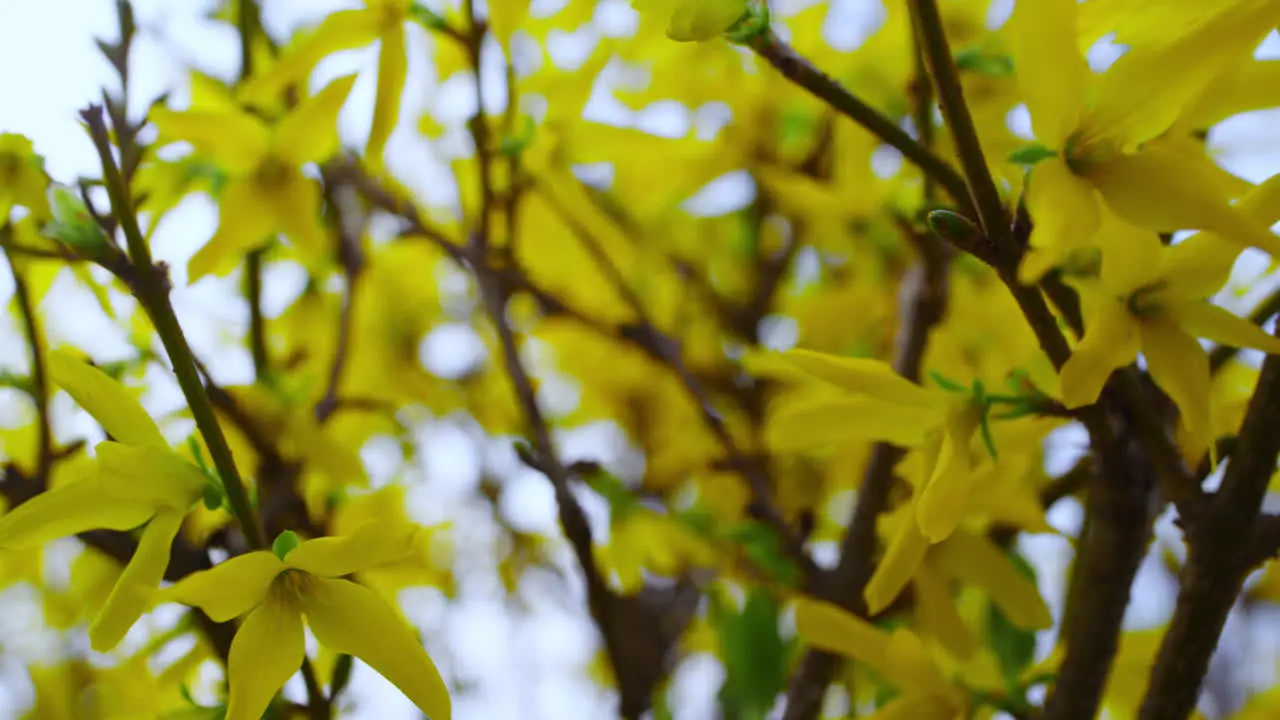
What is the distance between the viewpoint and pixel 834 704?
4.32 feet

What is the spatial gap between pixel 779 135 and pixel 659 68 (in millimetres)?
182

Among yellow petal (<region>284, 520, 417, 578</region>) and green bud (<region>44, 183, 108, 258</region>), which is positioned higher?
green bud (<region>44, 183, 108, 258</region>)

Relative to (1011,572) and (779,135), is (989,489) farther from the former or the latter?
(779,135)

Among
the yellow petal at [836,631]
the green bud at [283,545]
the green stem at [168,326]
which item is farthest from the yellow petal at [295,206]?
the yellow petal at [836,631]

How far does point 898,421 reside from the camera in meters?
0.67

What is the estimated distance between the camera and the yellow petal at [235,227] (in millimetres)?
823

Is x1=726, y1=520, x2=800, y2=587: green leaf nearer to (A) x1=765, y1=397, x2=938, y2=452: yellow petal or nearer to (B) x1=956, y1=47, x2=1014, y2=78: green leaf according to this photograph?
Answer: (A) x1=765, y1=397, x2=938, y2=452: yellow petal

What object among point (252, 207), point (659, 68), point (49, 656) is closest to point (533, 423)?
point (252, 207)

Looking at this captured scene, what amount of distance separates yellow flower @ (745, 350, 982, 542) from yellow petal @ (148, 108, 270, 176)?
45 centimetres

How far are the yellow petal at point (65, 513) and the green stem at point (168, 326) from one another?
0.20 feet

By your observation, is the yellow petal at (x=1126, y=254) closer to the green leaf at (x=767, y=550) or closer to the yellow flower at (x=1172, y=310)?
the yellow flower at (x=1172, y=310)

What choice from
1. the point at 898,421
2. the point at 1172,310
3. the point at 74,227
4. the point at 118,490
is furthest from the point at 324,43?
the point at 1172,310

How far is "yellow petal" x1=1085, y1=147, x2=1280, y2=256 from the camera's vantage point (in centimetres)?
52

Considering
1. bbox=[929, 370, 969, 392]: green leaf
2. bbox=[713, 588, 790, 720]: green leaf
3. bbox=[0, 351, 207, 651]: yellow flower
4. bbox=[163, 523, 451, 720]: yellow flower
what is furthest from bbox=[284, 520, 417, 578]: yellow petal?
Answer: bbox=[713, 588, 790, 720]: green leaf
